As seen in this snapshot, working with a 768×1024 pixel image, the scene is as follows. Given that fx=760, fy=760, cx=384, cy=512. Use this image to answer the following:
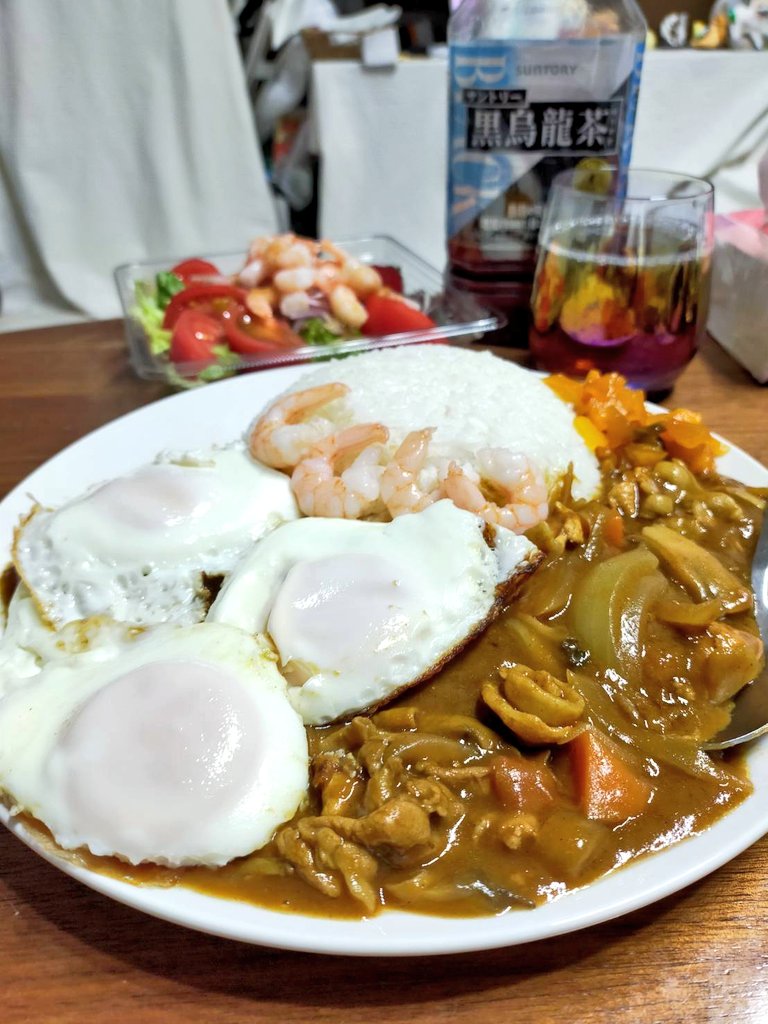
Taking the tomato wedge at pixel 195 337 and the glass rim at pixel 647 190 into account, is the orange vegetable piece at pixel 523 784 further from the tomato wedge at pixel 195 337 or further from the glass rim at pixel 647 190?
the tomato wedge at pixel 195 337

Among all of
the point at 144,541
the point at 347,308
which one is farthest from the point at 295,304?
the point at 144,541

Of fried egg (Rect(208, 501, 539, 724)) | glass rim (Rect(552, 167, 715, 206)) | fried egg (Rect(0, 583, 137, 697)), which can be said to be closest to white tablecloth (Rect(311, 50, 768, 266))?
glass rim (Rect(552, 167, 715, 206))

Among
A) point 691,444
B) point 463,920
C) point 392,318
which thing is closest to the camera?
point 463,920

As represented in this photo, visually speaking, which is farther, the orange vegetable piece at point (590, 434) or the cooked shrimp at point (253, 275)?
the cooked shrimp at point (253, 275)

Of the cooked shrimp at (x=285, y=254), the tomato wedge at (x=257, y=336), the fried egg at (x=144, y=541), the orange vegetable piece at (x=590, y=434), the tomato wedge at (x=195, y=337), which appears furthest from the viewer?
the cooked shrimp at (x=285, y=254)

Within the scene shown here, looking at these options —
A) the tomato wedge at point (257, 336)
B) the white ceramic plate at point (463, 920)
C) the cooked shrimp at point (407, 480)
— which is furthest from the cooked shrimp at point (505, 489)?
the tomato wedge at point (257, 336)

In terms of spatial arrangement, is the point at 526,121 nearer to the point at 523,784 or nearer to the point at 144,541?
the point at 144,541

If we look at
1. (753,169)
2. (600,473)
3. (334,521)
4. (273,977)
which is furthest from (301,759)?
(753,169)
